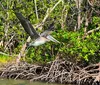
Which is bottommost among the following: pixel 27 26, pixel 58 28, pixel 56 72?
pixel 56 72

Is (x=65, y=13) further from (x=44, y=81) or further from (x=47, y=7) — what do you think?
(x=44, y=81)

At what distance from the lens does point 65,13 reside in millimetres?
17328

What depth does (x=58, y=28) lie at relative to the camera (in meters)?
17.1

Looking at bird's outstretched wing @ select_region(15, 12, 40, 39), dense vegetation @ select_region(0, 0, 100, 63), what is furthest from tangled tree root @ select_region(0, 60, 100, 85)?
bird's outstretched wing @ select_region(15, 12, 40, 39)

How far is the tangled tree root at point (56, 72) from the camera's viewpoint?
50.2 feet

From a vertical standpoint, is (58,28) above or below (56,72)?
above

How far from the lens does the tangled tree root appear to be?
15297 millimetres

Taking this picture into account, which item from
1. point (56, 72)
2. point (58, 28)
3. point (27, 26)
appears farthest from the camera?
point (58, 28)

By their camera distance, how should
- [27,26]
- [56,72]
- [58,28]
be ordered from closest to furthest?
[27,26], [56,72], [58,28]

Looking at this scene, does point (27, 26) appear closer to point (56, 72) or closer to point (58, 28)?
point (56, 72)

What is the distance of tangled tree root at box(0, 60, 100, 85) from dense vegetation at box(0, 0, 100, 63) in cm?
31

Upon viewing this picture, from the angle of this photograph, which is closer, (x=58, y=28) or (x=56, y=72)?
(x=56, y=72)

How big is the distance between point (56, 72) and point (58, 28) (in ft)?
7.28

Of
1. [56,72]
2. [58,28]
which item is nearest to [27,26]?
[56,72]
